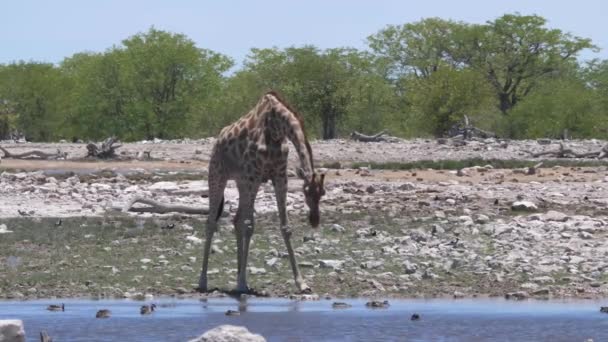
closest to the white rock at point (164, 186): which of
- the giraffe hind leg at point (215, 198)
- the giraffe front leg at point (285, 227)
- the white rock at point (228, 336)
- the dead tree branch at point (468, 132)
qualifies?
the giraffe hind leg at point (215, 198)

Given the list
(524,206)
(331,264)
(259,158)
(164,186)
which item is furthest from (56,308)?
(164,186)

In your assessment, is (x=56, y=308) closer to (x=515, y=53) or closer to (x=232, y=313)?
(x=232, y=313)

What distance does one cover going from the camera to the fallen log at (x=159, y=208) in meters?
24.6

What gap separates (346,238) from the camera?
69.4 feet

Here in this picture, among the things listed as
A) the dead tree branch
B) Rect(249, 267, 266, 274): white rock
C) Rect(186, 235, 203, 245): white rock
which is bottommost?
Rect(249, 267, 266, 274): white rock

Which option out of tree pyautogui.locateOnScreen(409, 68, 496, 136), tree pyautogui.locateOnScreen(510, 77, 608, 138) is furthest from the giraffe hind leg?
tree pyautogui.locateOnScreen(510, 77, 608, 138)

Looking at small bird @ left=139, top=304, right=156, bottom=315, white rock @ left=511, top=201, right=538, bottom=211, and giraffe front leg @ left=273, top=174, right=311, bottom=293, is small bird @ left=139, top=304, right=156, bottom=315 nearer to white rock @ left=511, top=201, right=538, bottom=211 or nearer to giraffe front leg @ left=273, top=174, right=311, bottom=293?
giraffe front leg @ left=273, top=174, right=311, bottom=293

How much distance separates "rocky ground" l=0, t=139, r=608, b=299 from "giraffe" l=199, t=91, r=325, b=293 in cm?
48

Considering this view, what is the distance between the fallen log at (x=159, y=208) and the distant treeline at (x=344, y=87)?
135 feet

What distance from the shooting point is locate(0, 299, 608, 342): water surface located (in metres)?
13.4

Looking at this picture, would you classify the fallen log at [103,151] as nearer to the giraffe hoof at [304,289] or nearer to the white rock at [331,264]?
the white rock at [331,264]

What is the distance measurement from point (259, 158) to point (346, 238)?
4556 mm

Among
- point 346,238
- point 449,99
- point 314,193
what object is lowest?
point 346,238

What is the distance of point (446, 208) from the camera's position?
25.0 metres
